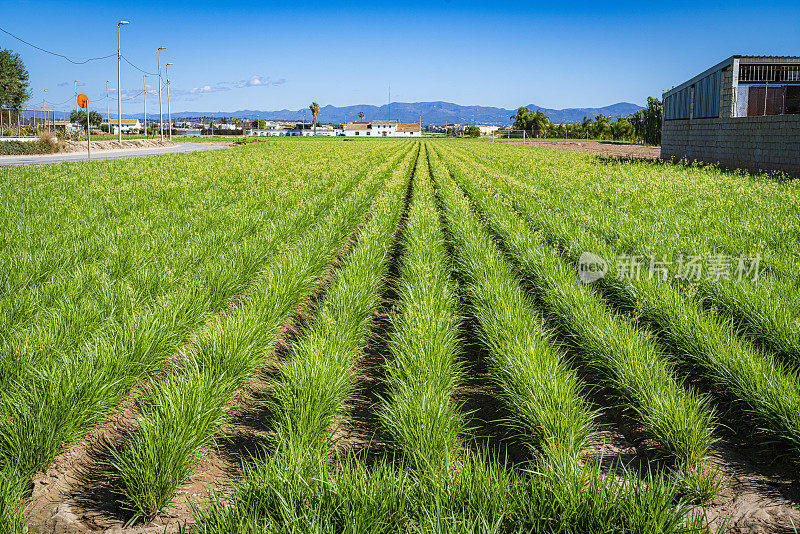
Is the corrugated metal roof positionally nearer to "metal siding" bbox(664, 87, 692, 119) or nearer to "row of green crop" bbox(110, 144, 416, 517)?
"metal siding" bbox(664, 87, 692, 119)

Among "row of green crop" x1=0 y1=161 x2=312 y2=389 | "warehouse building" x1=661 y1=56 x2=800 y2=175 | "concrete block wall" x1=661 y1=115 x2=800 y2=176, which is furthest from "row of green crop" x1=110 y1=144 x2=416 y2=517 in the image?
"warehouse building" x1=661 y1=56 x2=800 y2=175

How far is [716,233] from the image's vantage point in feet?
25.3

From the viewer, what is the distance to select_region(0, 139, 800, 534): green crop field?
2537 millimetres

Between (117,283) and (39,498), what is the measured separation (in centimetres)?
317

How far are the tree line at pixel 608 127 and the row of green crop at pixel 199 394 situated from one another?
51901 millimetres

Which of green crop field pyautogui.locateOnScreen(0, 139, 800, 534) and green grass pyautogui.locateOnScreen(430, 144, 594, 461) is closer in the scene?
green crop field pyautogui.locateOnScreen(0, 139, 800, 534)

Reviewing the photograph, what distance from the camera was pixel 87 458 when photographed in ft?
10.1

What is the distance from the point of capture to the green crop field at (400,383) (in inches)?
99.9

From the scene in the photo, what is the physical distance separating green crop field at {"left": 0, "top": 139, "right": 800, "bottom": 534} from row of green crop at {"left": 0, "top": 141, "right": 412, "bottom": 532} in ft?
0.06

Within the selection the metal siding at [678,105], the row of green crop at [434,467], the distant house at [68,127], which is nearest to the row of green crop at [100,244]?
the row of green crop at [434,467]

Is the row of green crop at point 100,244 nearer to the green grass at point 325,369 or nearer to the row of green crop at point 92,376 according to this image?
the row of green crop at point 92,376

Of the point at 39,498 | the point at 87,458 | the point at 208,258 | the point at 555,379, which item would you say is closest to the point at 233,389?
the point at 87,458

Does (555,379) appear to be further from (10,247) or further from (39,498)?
(10,247)

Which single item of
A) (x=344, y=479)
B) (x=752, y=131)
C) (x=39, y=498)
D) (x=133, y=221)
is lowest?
(x=39, y=498)
